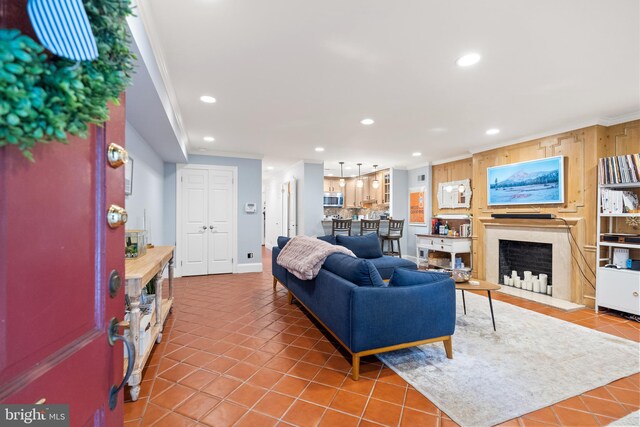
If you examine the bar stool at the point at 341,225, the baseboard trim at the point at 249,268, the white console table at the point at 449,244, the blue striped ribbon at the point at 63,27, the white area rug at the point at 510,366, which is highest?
the blue striped ribbon at the point at 63,27

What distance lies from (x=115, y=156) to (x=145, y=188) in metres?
3.69

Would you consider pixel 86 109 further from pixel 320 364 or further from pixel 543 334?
pixel 543 334

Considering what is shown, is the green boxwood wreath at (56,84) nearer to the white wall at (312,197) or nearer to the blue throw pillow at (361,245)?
the blue throw pillow at (361,245)

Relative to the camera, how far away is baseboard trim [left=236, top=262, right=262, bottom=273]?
591 centimetres

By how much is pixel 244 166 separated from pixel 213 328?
3.70 m

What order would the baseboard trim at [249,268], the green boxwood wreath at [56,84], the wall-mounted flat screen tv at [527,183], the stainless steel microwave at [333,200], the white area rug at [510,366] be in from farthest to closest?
the stainless steel microwave at [333,200], the baseboard trim at [249,268], the wall-mounted flat screen tv at [527,183], the white area rug at [510,366], the green boxwood wreath at [56,84]

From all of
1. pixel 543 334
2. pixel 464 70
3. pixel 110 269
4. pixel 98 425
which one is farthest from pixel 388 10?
pixel 543 334

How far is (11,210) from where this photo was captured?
17.9 inches

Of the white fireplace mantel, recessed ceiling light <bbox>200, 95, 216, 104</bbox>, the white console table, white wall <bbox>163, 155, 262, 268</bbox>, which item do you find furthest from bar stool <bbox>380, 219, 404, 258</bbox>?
recessed ceiling light <bbox>200, 95, 216, 104</bbox>

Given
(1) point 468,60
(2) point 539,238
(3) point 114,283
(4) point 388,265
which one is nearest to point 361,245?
(4) point 388,265

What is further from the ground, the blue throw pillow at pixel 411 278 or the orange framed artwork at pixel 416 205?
the orange framed artwork at pixel 416 205

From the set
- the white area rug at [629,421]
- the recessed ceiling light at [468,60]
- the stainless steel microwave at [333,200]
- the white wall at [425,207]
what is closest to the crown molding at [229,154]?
the stainless steel microwave at [333,200]

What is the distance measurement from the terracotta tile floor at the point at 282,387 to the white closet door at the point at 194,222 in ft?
8.62

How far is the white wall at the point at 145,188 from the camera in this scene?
3262 mm
